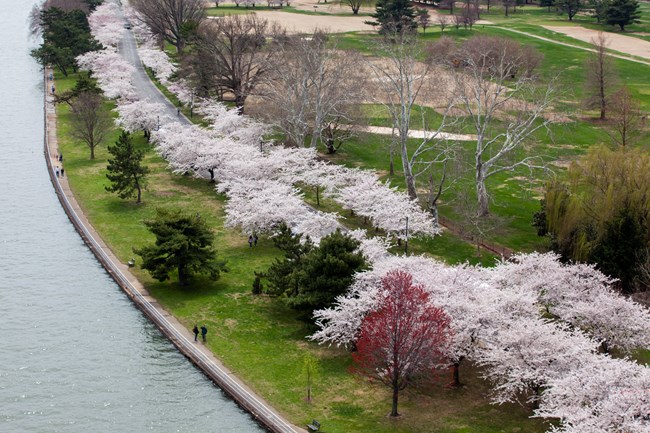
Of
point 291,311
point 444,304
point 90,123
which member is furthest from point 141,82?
point 444,304

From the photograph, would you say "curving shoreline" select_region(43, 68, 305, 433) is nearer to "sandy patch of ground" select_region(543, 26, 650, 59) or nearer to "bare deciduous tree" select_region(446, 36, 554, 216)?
"bare deciduous tree" select_region(446, 36, 554, 216)

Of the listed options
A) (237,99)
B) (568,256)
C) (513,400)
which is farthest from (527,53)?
(513,400)

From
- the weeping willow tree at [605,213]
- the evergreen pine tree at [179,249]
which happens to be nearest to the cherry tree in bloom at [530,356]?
the weeping willow tree at [605,213]

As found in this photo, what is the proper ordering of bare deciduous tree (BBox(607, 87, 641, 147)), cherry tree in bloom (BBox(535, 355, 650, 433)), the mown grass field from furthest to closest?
1. bare deciduous tree (BBox(607, 87, 641, 147))
2. the mown grass field
3. cherry tree in bloom (BBox(535, 355, 650, 433))

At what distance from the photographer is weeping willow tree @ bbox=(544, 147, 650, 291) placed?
2525 inches

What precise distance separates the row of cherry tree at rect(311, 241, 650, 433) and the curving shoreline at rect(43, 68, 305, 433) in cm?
676

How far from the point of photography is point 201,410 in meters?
53.4

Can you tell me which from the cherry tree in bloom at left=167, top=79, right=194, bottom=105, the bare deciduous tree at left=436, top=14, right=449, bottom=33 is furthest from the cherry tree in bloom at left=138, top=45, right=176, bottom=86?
the bare deciduous tree at left=436, top=14, right=449, bottom=33

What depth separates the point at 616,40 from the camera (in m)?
179

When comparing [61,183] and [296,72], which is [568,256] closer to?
[296,72]

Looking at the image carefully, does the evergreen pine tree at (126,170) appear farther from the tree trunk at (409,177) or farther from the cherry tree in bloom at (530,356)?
the cherry tree in bloom at (530,356)

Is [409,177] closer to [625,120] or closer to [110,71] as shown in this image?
[625,120]

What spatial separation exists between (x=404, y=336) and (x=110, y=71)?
344 feet

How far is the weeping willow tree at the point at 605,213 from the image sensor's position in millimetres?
64125
